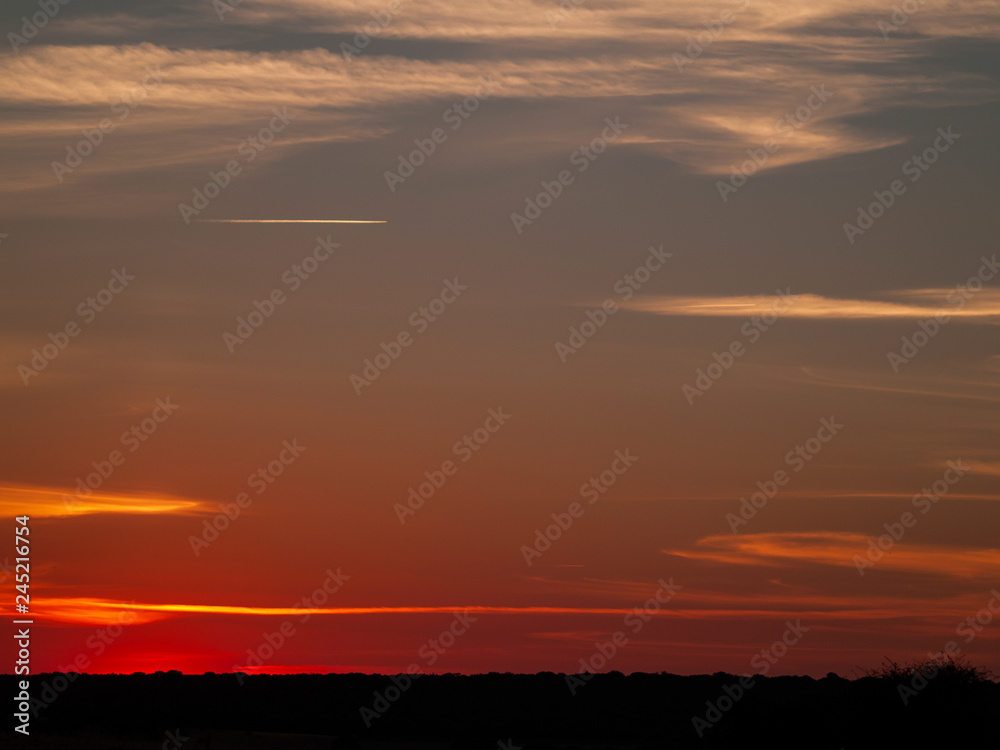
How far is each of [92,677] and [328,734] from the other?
3631 centimetres

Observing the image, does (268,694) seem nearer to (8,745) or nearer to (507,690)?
(507,690)

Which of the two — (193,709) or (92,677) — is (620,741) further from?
(92,677)

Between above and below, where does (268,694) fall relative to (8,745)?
below

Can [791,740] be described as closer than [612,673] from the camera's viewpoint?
Yes

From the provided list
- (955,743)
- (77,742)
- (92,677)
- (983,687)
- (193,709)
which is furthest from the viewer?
(92,677)

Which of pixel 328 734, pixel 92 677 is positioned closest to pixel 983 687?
pixel 328 734

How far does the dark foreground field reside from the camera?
45.8 meters

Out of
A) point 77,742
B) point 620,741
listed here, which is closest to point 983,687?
point 77,742

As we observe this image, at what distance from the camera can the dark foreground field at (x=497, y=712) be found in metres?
45.8

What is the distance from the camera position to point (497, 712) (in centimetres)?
9962

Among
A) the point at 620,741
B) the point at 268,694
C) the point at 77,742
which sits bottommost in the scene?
the point at 268,694

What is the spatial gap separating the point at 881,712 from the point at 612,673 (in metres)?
73.3

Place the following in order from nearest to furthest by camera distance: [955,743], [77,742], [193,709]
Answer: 1. [955,743]
2. [77,742]
3. [193,709]

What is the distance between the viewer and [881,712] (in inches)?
1810
